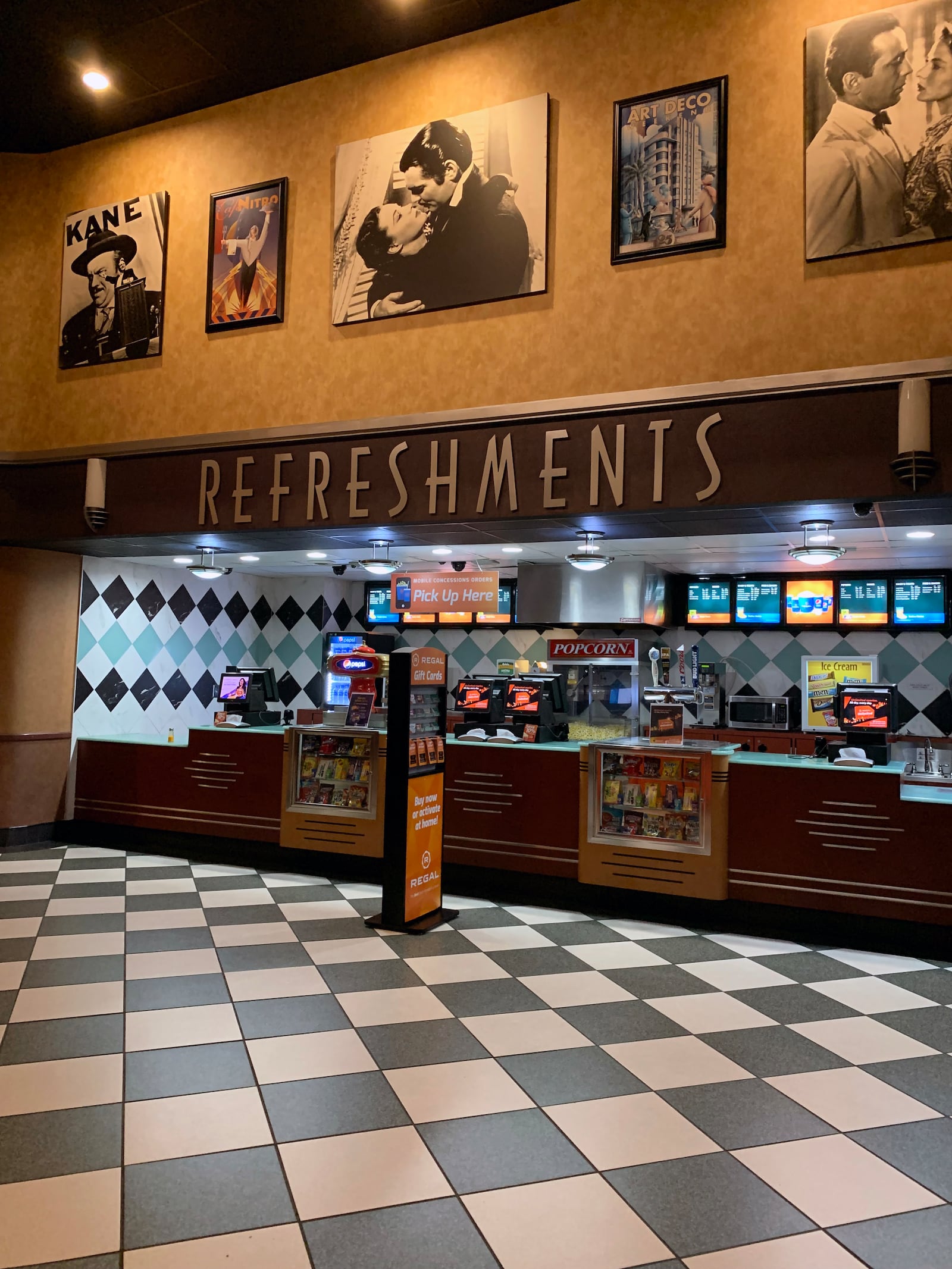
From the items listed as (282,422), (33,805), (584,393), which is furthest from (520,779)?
(33,805)

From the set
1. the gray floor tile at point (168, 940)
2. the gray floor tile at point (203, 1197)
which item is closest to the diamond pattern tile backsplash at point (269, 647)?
the gray floor tile at point (168, 940)

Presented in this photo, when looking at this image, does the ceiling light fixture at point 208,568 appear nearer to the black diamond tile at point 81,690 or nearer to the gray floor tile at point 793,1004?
the black diamond tile at point 81,690

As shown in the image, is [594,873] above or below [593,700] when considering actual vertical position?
below

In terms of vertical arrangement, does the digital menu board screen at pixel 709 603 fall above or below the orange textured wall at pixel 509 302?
below

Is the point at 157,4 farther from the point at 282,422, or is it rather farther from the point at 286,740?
the point at 286,740

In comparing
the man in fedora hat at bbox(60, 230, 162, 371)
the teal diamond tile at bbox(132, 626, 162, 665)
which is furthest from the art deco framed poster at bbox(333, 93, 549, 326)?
the teal diamond tile at bbox(132, 626, 162, 665)

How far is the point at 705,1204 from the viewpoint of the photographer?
2.40 metres

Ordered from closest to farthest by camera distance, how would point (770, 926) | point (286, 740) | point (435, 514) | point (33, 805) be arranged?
point (770, 926) < point (435, 514) < point (286, 740) < point (33, 805)

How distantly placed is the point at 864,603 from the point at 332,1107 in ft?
24.8

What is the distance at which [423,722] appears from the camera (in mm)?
5273

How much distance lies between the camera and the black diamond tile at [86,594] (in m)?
7.72

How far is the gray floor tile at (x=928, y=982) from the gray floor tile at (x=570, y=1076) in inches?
72.0

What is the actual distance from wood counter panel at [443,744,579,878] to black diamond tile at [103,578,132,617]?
12.9 feet

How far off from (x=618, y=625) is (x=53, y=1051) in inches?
271
